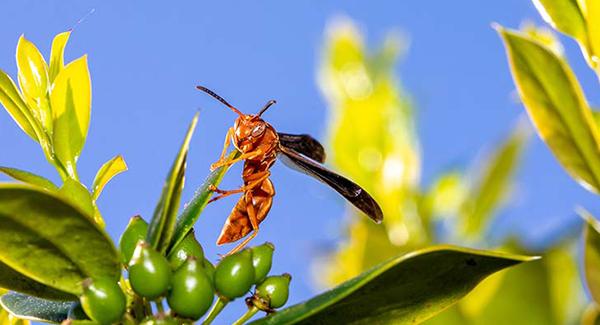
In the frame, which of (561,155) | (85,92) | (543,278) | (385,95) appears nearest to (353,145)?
(385,95)

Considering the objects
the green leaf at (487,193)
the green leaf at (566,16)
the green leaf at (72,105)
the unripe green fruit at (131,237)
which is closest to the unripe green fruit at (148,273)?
the unripe green fruit at (131,237)

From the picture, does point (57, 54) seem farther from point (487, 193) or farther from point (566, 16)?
point (487, 193)

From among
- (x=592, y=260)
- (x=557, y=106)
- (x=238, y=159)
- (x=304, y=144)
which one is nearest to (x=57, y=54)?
(x=238, y=159)

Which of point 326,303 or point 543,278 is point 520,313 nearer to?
point 543,278

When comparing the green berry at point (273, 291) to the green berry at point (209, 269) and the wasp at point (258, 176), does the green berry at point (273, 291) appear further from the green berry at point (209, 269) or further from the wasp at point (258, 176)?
the wasp at point (258, 176)

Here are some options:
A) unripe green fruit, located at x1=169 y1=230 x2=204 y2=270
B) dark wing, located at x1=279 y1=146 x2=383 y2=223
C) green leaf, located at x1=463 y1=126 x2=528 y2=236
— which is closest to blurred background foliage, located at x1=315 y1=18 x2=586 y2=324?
green leaf, located at x1=463 y1=126 x2=528 y2=236

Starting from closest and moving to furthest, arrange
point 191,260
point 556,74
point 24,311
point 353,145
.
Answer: point 191,260
point 24,311
point 556,74
point 353,145

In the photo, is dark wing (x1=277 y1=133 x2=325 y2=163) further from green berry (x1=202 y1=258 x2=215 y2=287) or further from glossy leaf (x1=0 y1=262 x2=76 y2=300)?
glossy leaf (x1=0 y1=262 x2=76 y2=300)

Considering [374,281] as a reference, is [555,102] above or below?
above
